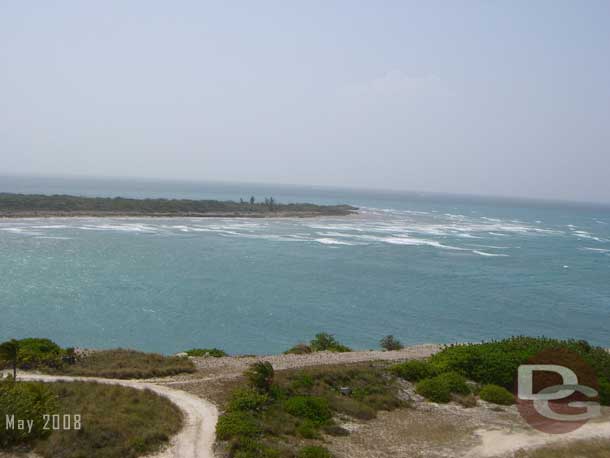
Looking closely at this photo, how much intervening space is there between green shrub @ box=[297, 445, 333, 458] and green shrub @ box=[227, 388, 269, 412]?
2.67 meters

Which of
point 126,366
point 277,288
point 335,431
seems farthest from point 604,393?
point 277,288

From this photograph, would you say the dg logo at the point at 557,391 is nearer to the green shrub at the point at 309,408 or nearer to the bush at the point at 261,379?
the green shrub at the point at 309,408

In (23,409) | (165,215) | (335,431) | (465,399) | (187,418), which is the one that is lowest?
(465,399)

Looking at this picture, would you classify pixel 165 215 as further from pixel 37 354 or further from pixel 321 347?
pixel 37 354

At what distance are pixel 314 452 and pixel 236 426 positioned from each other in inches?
81.6

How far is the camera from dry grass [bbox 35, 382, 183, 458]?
10711 mm

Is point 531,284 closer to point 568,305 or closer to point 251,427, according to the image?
point 568,305

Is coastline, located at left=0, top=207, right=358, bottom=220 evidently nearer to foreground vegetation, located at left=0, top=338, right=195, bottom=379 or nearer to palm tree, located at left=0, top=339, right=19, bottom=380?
foreground vegetation, located at left=0, top=338, right=195, bottom=379

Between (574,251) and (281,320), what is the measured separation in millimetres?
55298

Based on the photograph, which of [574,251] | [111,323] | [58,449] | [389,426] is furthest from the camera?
[574,251]

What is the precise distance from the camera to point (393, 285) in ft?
149

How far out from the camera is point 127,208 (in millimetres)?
99500

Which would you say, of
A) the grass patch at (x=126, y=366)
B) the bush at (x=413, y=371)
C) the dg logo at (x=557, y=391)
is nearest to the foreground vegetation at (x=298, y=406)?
the bush at (x=413, y=371)

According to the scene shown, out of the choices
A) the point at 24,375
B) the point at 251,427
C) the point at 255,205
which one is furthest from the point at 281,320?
the point at 255,205
